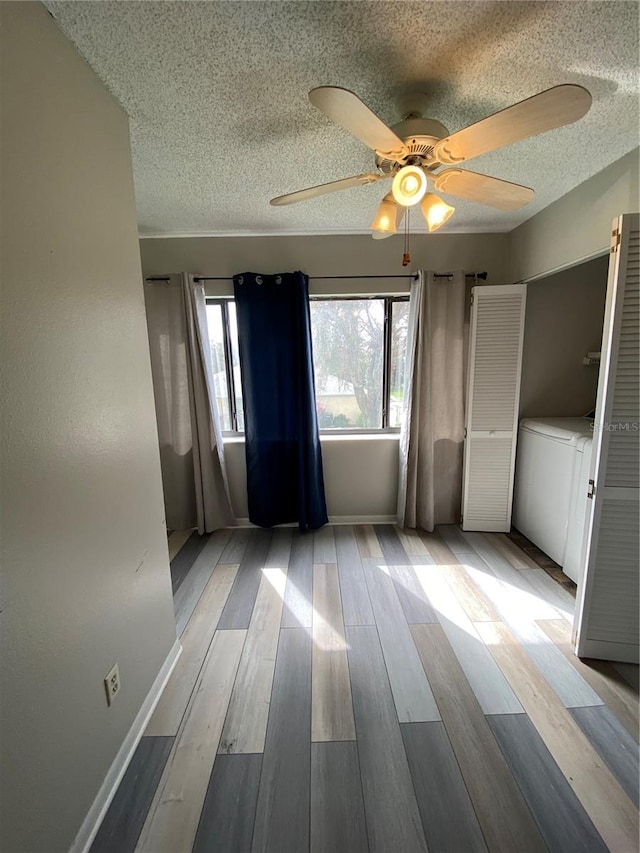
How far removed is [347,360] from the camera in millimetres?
3029

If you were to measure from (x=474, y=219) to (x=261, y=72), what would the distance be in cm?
197

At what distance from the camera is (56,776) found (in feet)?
3.03

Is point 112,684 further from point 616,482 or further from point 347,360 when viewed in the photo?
point 347,360

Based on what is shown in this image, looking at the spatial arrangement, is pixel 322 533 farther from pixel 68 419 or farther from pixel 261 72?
pixel 261 72

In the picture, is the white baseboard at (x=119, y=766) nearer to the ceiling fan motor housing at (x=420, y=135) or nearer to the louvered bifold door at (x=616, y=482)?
the louvered bifold door at (x=616, y=482)

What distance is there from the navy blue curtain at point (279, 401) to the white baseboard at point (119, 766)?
149cm

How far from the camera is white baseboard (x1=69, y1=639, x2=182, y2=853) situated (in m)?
1.02

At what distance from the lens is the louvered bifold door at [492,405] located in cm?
258

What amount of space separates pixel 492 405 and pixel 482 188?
65.1 inches

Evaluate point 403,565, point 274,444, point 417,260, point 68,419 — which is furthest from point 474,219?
point 68,419

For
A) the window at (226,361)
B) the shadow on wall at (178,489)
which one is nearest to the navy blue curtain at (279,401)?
the window at (226,361)

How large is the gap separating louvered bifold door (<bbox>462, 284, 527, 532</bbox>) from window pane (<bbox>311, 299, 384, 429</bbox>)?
2.59 feet

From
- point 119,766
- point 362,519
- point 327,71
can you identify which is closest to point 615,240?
point 327,71

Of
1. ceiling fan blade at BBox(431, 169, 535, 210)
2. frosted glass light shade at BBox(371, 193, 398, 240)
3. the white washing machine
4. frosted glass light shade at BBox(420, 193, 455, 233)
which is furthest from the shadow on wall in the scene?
the white washing machine
